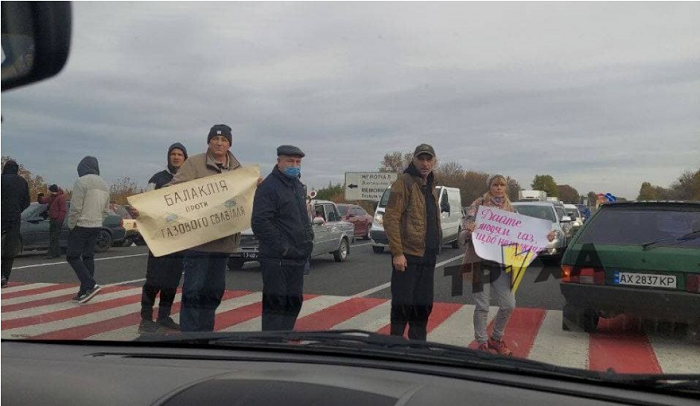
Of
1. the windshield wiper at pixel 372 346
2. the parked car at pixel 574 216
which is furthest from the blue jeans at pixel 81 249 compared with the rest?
the parked car at pixel 574 216

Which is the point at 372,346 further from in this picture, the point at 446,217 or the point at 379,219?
the point at 379,219

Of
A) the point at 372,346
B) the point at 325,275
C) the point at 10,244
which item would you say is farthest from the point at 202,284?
the point at 372,346

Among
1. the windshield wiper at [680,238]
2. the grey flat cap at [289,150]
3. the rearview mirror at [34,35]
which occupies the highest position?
the rearview mirror at [34,35]

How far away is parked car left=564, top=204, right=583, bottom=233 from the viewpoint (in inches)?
151

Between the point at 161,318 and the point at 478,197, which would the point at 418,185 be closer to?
the point at 478,197

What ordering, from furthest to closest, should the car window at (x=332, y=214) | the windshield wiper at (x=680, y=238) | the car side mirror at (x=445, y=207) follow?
the car window at (x=332, y=214) → the car side mirror at (x=445, y=207) → the windshield wiper at (x=680, y=238)

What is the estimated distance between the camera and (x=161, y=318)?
4.25 metres

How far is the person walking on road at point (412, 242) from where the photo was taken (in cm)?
455

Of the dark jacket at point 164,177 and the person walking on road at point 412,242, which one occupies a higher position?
the dark jacket at point 164,177

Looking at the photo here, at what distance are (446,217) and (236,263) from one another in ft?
4.97

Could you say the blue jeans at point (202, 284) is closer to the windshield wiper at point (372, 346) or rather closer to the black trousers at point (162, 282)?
the black trousers at point (162, 282)

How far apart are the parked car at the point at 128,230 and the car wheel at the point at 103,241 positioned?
6cm

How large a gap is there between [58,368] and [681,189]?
2.76m

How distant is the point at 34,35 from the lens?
2729mm
